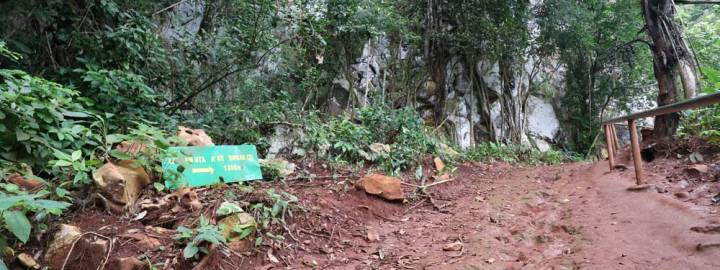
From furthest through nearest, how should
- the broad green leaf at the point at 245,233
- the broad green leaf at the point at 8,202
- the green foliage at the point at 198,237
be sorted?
the broad green leaf at the point at 245,233 → the green foliage at the point at 198,237 → the broad green leaf at the point at 8,202

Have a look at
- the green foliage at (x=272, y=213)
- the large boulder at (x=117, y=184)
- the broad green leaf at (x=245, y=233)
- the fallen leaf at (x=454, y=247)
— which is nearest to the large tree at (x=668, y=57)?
the fallen leaf at (x=454, y=247)

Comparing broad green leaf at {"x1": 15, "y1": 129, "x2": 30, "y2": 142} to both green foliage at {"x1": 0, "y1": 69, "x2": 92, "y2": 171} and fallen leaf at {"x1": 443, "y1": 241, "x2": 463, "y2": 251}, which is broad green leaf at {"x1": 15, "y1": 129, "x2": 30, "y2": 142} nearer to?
green foliage at {"x1": 0, "y1": 69, "x2": 92, "y2": 171}

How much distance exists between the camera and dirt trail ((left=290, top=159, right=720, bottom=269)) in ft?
6.42

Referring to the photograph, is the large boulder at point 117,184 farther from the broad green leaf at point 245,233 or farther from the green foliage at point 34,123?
the broad green leaf at point 245,233

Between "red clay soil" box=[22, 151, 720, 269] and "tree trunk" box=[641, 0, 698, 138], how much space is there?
44.1 inches

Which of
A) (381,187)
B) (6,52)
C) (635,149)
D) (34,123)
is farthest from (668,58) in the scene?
(6,52)

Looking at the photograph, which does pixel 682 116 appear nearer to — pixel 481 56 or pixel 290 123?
pixel 290 123

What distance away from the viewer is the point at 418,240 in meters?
2.90

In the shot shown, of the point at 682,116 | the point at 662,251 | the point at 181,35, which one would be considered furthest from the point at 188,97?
the point at 682,116

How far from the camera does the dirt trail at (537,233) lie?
1957mm

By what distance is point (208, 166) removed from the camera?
3082mm

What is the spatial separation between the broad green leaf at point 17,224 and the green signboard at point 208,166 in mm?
1090

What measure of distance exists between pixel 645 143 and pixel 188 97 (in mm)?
5870

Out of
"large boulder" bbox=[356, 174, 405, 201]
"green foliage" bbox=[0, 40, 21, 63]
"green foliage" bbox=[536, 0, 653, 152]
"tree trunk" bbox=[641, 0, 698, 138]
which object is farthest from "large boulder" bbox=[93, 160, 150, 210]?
"green foliage" bbox=[536, 0, 653, 152]
